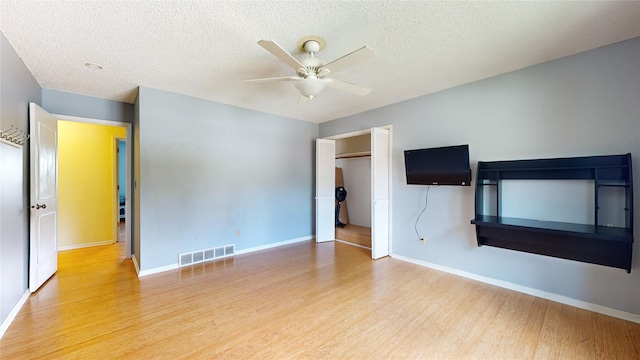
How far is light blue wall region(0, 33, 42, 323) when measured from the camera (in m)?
2.12

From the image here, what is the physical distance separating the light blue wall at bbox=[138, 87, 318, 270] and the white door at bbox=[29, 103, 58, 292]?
0.97m

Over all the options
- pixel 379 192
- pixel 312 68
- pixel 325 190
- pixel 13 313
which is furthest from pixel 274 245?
pixel 312 68

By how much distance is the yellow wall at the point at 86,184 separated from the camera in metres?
4.62

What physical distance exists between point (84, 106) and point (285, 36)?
3.39m

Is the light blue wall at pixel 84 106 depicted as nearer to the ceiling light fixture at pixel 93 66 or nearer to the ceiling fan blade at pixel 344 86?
the ceiling light fixture at pixel 93 66

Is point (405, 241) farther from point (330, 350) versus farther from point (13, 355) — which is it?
point (13, 355)

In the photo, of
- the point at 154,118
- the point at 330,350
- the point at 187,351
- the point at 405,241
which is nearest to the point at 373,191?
the point at 405,241

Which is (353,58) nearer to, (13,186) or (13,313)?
(13,186)

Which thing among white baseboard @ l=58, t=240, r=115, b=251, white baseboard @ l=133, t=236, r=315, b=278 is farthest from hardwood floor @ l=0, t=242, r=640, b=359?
white baseboard @ l=58, t=240, r=115, b=251

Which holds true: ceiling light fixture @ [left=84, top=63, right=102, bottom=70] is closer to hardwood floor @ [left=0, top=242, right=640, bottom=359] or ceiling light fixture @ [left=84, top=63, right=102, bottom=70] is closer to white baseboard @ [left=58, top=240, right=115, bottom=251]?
hardwood floor @ [left=0, top=242, right=640, bottom=359]

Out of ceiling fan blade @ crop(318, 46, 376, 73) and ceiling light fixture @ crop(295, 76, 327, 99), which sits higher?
ceiling fan blade @ crop(318, 46, 376, 73)

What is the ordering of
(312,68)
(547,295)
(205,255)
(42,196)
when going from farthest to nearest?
(205,255) < (42,196) < (547,295) < (312,68)

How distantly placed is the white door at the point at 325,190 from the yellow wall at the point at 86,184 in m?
3.99

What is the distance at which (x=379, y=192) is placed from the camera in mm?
3996
